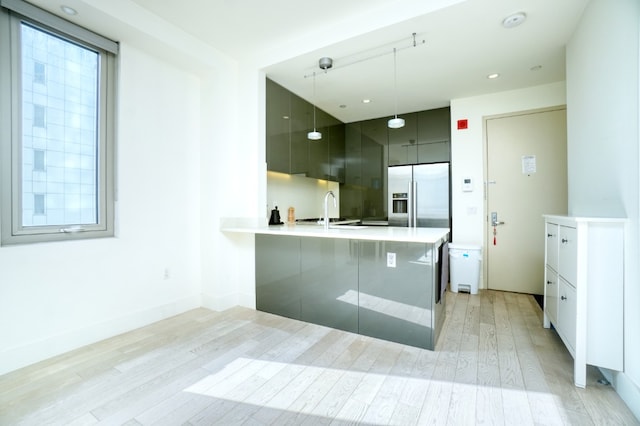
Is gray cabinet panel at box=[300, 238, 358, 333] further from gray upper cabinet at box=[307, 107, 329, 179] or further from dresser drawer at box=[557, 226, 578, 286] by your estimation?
gray upper cabinet at box=[307, 107, 329, 179]

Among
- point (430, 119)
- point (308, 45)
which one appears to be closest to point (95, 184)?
point (308, 45)

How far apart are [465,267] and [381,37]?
9.39ft

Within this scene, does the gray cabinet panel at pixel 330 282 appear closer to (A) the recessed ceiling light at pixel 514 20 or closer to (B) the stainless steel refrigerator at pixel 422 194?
(B) the stainless steel refrigerator at pixel 422 194

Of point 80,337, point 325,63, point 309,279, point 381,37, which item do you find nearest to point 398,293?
point 309,279

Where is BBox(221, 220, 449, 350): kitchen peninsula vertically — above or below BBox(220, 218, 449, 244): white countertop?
below

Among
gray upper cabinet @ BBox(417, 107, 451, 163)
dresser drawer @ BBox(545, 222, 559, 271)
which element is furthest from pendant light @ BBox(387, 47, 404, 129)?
dresser drawer @ BBox(545, 222, 559, 271)

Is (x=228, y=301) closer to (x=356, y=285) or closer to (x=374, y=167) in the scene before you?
(x=356, y=285)

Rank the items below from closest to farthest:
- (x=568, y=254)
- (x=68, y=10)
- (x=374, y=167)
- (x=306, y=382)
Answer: (x=306, y=382) → (x=568, y=254) → (x=68, y=10) → (x=374, y=167)

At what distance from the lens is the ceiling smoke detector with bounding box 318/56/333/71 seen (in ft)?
9.45

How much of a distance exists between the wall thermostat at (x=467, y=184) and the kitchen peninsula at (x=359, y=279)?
1701mm

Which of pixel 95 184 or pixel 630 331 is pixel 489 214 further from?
pixel 95 184

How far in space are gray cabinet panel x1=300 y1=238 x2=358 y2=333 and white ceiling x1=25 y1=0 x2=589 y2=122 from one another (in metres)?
1.84

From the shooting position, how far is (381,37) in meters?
2.53

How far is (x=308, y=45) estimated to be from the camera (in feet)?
9.14
